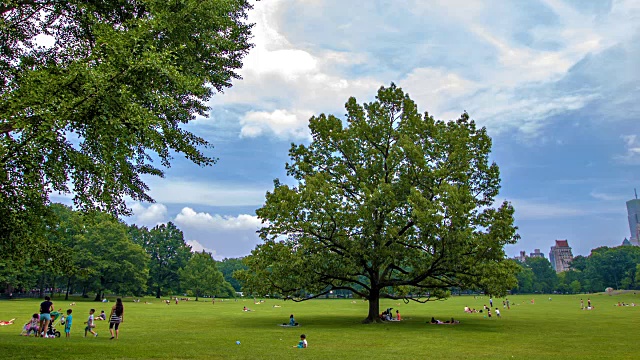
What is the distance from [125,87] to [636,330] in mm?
31994

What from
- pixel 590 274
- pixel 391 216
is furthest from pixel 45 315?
pixel 590 274

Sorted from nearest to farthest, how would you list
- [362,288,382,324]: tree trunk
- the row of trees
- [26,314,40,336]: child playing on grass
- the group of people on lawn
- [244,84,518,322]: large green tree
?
1. the group of people on lawn
2. [26,314,40,336]: child playing on grass
3. [244,84,518,322]: large green tree
4. [362,288,382,324]: tree trunk
5. the row of trees

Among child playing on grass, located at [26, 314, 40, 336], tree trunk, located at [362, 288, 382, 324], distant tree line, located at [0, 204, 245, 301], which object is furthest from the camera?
distant tree line, located at [0, 204, 245, 301]

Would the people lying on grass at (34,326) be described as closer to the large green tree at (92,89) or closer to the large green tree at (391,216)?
the large green tree at (92,89)

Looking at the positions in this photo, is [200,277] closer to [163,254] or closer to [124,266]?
[163,254]

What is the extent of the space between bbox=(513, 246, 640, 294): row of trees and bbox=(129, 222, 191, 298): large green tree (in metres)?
93.5

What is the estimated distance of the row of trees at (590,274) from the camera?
135 meters

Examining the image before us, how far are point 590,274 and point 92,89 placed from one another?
170 meters

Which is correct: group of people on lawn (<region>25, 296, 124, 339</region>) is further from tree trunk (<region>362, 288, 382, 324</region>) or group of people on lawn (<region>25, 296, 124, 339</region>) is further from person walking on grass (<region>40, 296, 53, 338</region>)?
tree trunk (<region>362, 288, 382, 324</region>)

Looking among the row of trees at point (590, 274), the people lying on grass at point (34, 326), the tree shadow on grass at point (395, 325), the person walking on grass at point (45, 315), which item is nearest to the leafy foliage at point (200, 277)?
the tree shadow on grass at point (395, 325)

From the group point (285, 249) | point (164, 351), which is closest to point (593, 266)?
point (285, 249)

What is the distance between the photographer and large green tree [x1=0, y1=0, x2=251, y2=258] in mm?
9625

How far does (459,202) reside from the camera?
26.2 metres

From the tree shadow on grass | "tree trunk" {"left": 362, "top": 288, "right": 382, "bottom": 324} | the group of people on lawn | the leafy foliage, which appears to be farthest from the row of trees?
the group of people on lawn
